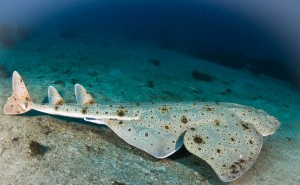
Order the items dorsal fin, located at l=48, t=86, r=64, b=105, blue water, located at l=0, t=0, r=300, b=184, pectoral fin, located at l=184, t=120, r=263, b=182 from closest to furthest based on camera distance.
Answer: pectoral fin, located at l=184, t=120, r=263, b=182 → blue water, located at l=0, t=0, r=300, b=184 → dorsal fin, located at l=48, t=86, r=64, b=105

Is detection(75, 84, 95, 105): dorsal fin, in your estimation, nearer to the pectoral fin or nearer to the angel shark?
the angel shark

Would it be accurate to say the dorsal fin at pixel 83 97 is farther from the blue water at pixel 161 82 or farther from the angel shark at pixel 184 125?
the blue water at pixel 161 82

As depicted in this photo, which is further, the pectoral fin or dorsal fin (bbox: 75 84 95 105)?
dorsal fin (bbox: 75 84 95 105)

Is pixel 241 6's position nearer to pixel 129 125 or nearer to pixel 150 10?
pixel 150 10

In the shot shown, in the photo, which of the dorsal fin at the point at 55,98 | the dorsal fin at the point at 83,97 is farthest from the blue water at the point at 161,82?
the dorsal fin at the point at 83,97

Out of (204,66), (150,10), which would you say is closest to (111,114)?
(204,66)

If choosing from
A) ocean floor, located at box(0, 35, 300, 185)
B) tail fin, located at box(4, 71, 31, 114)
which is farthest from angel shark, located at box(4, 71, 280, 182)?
ocean floor, located at box(0, 35, 300, 185)

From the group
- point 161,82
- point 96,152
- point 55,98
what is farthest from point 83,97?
point 161,82

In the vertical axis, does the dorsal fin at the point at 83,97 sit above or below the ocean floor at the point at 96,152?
above
